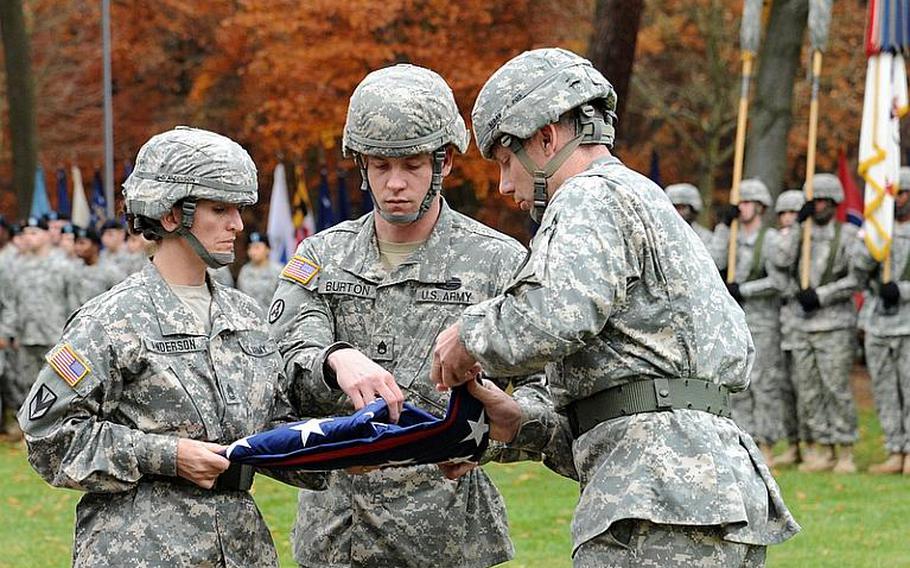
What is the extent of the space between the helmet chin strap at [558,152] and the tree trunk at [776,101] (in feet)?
56.6

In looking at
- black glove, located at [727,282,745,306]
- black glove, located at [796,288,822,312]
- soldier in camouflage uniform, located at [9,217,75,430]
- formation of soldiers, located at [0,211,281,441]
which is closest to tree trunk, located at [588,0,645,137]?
black glove, located at [727,282,745,306]

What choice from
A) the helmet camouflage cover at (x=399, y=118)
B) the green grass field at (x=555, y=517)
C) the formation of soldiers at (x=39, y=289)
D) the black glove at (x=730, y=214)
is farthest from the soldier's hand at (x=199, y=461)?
the formation of soldiers at (x=39, y=289)

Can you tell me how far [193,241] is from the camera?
209 inches

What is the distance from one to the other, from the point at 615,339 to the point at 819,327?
11161 millimetres

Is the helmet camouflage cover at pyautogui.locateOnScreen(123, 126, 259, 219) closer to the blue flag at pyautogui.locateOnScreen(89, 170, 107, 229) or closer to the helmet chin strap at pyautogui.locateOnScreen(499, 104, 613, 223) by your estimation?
the helmet chin strap at pyautogui.locateOnScreen(499, 104, 613, 223)

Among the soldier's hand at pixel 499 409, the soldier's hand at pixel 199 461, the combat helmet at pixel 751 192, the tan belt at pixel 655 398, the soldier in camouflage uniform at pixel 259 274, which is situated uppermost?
the tan belt at pixel 655 398

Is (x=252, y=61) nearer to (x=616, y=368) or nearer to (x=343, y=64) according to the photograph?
(x=343, y=64)

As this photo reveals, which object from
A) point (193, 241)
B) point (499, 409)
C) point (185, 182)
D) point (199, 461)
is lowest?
point (199, 461)

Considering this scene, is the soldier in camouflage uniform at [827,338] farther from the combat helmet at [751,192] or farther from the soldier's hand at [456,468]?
the soldier's hand at [456,468]

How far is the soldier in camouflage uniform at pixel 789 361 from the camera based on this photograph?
51.6 feet

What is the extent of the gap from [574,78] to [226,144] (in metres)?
1.28

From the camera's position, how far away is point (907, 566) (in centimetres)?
1045

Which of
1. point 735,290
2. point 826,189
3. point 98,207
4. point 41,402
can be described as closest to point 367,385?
point 41,402

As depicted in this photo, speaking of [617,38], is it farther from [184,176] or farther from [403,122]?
[184,176]
